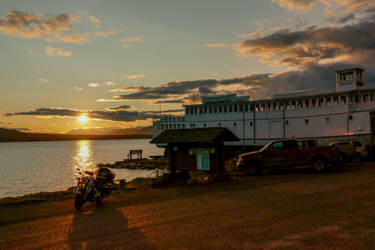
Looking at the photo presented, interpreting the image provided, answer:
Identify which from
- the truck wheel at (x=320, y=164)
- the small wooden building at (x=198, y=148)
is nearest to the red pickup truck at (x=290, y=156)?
the truck wheel at (x=320, y=164)

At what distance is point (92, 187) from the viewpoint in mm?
11305

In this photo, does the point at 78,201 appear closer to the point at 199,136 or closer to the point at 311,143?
the point at 199,136

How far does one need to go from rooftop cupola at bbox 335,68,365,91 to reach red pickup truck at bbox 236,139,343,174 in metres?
23.1

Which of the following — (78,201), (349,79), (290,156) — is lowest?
(78,201)

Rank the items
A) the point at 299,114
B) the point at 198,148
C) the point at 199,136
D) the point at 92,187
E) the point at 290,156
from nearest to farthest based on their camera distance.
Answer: the point at 92,187 → the point at 199,136 → the point at 198,148 → the point at 290,156 → the point at 299,114

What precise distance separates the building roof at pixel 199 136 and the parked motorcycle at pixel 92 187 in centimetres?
660

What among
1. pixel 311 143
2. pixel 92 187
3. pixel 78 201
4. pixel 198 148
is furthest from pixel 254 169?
pixel 78 201

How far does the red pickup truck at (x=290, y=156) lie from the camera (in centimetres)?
1953

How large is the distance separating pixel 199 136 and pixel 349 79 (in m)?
29.9

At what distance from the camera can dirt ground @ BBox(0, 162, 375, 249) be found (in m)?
6.68

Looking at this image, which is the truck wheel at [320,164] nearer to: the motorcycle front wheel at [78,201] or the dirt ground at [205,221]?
the dirt ground at [205,221]

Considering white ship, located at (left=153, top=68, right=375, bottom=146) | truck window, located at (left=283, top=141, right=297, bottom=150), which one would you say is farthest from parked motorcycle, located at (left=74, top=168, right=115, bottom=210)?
white ship, located at (left=153, top=68, right=375, bottom=146)

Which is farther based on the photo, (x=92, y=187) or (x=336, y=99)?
(x=336, y=99)

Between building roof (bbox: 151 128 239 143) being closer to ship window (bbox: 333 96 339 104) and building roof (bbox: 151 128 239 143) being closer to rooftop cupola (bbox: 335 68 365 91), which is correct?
ship window (bbox: 333 96 339 104)
